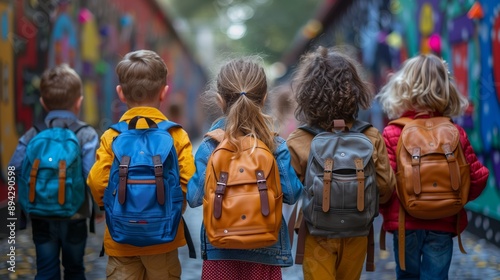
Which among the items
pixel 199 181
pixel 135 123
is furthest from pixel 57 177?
pixel 199 181

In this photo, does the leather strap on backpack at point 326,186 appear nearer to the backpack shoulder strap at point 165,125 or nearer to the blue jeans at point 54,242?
the backpack shoulder strap at point 165,125

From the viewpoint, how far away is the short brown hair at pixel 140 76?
3725mm

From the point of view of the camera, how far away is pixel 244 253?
3.39 m

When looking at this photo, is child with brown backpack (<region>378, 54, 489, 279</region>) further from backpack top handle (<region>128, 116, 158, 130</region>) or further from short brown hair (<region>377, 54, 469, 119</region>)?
backpack top handle (<region>128, 116, 158, 130</region>)

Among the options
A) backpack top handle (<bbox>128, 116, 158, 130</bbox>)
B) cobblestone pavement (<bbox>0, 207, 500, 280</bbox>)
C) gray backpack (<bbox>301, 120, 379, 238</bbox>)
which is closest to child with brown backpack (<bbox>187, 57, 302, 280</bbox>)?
gray backpack (<bbox>301, 120, 379, 238</bbox>)

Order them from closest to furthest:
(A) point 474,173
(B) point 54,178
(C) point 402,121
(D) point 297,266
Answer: (A) point 474,173 → (C) point 402,121 → (B) point 54,178 → (D) point 297,266

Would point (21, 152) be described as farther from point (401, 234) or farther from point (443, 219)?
point (443, 219)

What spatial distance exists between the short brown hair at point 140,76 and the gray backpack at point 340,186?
1006 mm

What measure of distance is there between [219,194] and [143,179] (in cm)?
47

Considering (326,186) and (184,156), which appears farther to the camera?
(184,156)

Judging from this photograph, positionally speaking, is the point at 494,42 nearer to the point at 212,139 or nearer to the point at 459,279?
the point at 459,279

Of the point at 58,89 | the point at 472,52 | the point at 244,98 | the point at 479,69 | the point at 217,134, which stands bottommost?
the point at 217,134

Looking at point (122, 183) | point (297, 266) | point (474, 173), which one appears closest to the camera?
point (122, 183)

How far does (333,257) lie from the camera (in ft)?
11.7
